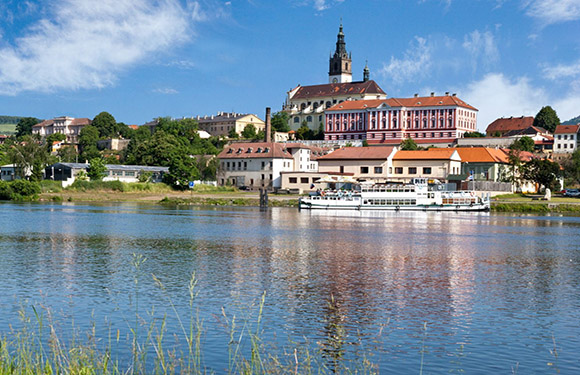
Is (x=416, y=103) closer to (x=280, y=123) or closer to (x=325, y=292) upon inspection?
(x=280, y=123)

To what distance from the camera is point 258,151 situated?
385 ft

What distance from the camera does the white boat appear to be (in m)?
79.6

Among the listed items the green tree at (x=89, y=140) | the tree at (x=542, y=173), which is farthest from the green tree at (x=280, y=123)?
the tree at (x=542, y=173)

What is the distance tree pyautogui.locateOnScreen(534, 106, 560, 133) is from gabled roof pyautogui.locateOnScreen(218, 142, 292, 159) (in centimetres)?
8517

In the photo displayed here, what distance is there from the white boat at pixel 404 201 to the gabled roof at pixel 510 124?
102 metres

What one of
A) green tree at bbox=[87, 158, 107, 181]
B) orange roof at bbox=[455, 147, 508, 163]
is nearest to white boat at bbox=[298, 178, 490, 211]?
orange roof at bbox=[455, 147, 508, 163]

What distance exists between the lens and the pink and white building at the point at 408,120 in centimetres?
15812

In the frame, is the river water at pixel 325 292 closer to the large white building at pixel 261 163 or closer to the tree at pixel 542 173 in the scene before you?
the tree at pixel 542 173

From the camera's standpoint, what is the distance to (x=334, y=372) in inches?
575

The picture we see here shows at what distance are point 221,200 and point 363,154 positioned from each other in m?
25.9

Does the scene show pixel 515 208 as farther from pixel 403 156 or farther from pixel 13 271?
pixel 13 271

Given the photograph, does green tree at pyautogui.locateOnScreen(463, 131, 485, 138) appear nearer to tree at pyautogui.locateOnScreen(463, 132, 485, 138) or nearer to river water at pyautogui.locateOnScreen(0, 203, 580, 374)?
tree at pyautogui.locateOnScreen(463, 132, 485, 138)

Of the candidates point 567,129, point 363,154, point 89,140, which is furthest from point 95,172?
point 567,129

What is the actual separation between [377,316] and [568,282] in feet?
36.7
